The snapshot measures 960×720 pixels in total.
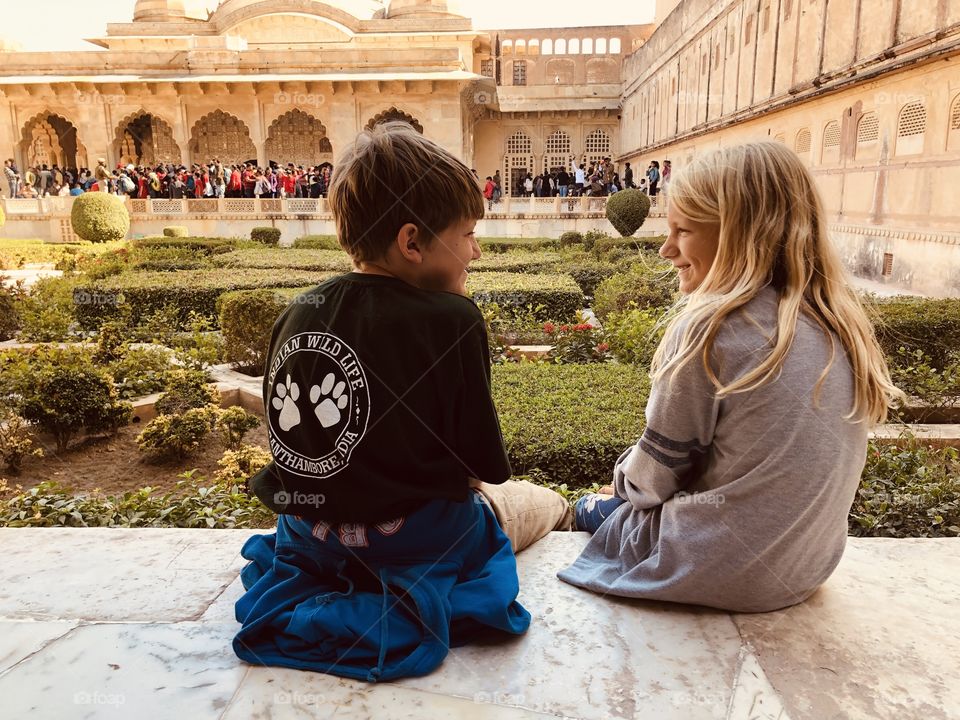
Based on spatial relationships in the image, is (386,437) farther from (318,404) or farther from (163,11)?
(163,11)

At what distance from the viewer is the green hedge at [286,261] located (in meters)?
10.6

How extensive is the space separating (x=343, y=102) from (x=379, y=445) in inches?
941

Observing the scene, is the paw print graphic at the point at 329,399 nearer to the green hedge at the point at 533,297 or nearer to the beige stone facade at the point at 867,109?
the green hedge at the point at 533,297

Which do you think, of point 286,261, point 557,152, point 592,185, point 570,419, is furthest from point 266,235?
point 557,152

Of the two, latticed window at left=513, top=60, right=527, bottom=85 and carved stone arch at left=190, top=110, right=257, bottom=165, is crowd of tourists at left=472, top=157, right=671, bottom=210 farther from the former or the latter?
latticed window at left=513, top=60, right=527, bottom=85

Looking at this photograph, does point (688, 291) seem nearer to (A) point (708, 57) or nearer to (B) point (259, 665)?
(B) point (259, 665)

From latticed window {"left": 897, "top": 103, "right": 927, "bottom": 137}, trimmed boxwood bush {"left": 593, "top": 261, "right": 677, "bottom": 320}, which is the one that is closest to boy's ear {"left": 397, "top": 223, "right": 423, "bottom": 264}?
trimmed boxwood bush {"left": 593, "top": 261, "right": 677, "bottom": 320}

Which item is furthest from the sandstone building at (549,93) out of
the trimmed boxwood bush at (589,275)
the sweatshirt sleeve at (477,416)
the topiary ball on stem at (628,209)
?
the sweatshirt sleeve at (477,416)

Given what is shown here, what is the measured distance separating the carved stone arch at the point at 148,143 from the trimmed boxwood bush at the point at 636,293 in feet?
79.7

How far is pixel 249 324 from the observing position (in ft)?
19.4

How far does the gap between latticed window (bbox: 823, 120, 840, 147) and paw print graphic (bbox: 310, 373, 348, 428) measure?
14670mm

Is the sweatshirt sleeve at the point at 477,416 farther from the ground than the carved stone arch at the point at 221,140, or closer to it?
closer to it

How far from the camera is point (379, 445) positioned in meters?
1.65

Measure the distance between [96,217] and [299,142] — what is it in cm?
1278
